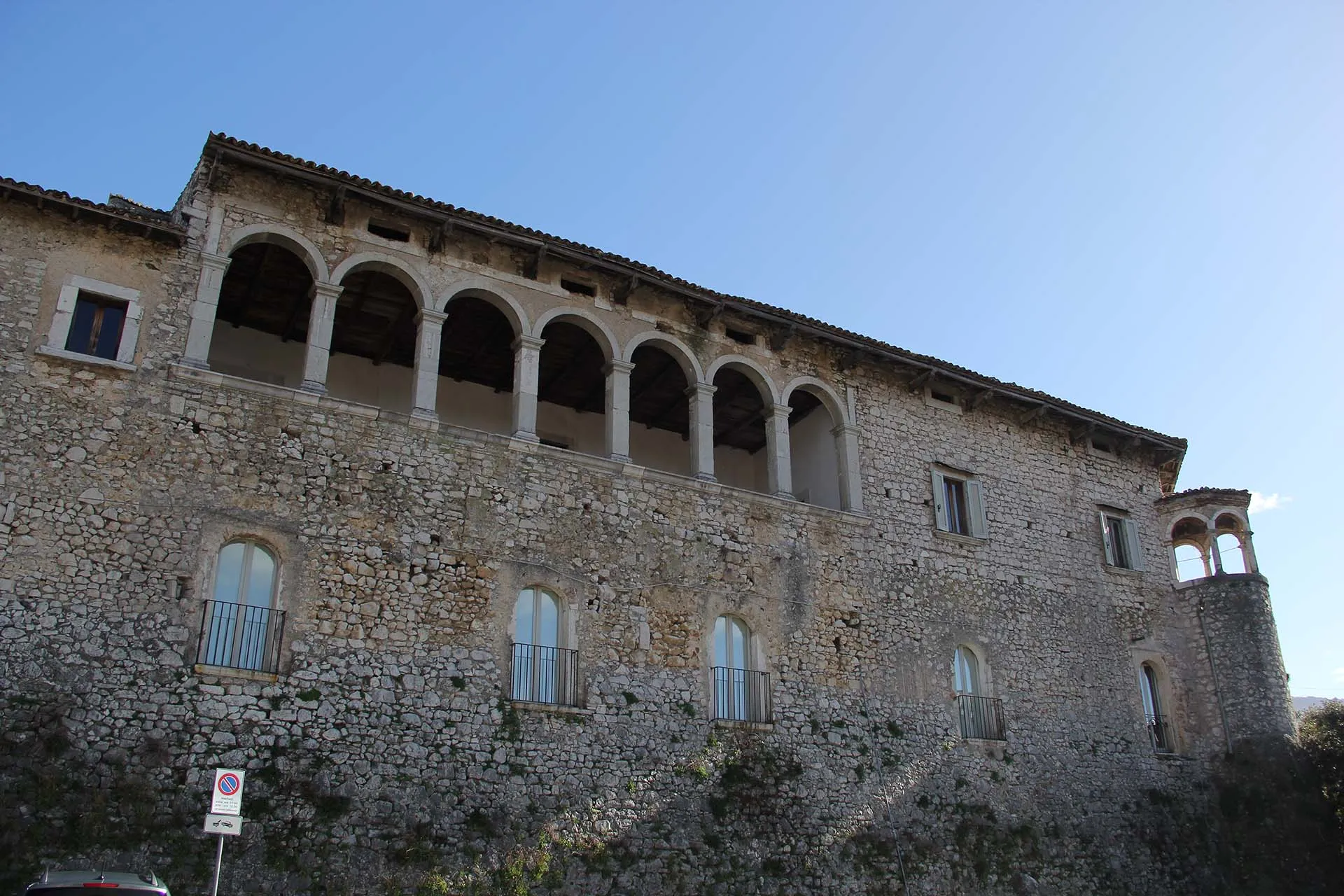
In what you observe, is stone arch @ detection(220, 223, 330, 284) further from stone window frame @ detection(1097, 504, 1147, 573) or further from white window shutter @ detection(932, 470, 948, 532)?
stone window frame @ detection(1097, 504, 1147, 573)

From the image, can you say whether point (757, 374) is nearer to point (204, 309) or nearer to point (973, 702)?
point (973, 702)

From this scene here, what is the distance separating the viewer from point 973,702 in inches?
811

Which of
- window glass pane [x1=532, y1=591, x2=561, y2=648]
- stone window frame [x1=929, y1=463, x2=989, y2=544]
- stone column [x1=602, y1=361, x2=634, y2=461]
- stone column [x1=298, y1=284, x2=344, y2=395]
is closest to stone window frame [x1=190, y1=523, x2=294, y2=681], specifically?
stone column [x1=298, y1=284, x2=344, y2=395]

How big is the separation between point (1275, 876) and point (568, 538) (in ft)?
49.5

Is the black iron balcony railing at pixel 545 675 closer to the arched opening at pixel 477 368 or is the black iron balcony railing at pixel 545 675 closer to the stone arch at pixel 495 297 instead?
the arched opening at pixel 477 368

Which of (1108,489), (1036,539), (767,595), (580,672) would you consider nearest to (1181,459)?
(1108,489)

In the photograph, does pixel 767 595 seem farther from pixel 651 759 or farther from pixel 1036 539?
pixel 1036 539

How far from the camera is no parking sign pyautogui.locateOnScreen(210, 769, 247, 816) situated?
442 inches

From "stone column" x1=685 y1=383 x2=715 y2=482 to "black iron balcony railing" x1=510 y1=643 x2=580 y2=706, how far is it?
4.10 m

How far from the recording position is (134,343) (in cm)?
1524

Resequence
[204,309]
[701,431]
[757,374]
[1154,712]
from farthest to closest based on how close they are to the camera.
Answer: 1. [1154,712]
2. [757,374]
3. [701,431]
4. [204,309]

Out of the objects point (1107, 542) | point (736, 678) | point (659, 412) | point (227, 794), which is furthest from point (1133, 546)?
point (227, 794)

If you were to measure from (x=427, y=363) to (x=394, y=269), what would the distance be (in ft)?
5.10

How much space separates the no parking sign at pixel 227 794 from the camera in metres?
11.2
